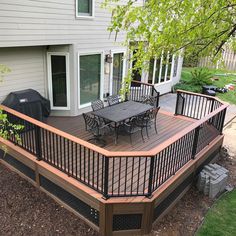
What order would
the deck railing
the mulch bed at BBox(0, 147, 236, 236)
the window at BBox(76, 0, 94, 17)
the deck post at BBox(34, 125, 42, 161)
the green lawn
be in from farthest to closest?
1. the green lawn
2. the window at BBox(76, 0, 94, 17)
3. the deck post at BBox(34, 125, 42, 161)
4. the mulch bed at BBox(0, 147, 236, 236)
5. the deck railing

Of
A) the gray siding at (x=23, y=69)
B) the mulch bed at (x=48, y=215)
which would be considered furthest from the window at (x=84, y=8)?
the mulch bed at (x=48, y=215)

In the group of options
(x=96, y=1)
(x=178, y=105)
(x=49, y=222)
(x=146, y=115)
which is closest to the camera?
(x=49, y=222)

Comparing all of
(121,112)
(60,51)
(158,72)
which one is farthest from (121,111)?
(158,72)

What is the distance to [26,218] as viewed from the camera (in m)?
4.89

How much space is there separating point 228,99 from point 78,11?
889 centimetres

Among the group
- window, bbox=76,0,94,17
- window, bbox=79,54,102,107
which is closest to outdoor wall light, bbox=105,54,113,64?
window, bbox=79,54,102,107

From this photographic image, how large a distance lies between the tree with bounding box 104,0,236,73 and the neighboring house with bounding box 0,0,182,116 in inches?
66.4

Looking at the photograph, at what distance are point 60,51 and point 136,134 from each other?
324 cm

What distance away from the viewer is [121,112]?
6945 millimetres

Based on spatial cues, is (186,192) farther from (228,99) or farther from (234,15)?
(228,99)

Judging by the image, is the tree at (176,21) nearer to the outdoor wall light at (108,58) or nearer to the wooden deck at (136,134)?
the wooden deck at (136,134)

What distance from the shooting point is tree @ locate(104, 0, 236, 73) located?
12.0 ft

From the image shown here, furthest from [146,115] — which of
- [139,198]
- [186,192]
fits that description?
Answer: [139,198]

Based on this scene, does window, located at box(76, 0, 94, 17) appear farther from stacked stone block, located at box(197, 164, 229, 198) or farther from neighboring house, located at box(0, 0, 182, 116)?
stacked stone block, located at box(197, 164, 229, 198)
